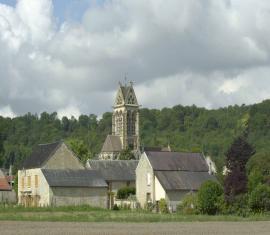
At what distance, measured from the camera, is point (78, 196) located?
2463 inches

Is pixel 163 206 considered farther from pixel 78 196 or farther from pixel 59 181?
pixel 59 181

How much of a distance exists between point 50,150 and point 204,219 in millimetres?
25484

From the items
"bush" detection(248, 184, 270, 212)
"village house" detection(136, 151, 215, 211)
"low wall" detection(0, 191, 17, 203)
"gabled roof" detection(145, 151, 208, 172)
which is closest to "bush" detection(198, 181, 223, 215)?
"bush" detection(248, 184, 270, 212)

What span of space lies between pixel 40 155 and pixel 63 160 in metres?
2.94

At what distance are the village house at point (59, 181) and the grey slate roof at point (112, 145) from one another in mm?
54490

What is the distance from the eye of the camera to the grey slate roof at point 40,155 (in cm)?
6562

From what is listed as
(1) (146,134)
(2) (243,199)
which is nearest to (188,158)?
(2) (243,199)

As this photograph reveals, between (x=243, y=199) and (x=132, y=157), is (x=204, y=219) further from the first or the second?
(x=132, y=157)

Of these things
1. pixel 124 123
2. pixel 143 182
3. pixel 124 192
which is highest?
pixel 124 123

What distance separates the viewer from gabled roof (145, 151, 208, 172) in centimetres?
6544

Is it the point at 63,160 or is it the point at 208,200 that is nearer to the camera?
the point at 208,200

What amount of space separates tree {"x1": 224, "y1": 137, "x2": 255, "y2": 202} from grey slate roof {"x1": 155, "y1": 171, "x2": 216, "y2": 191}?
33.5ft
